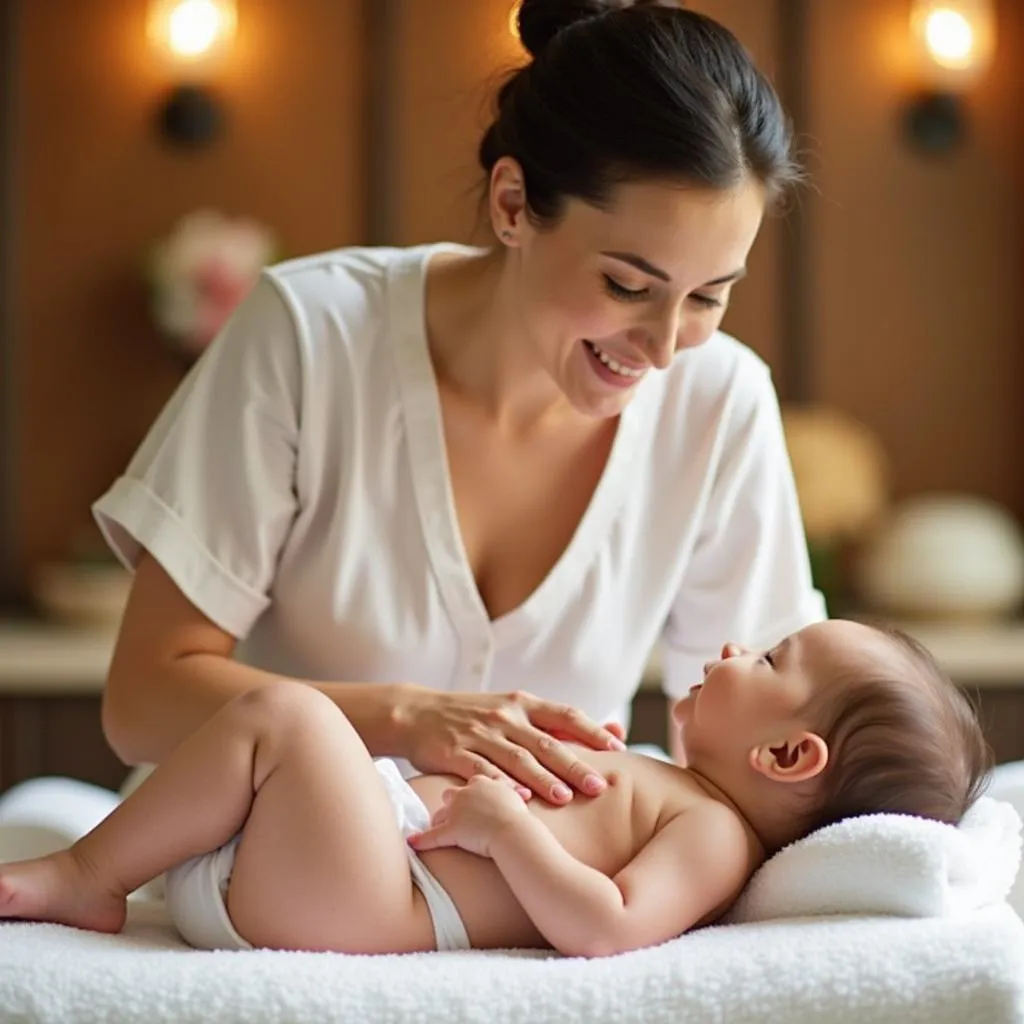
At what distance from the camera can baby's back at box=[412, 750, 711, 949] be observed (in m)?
1.46

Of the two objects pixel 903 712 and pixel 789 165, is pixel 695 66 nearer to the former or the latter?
pixel 789 165

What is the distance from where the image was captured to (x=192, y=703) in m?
1.81

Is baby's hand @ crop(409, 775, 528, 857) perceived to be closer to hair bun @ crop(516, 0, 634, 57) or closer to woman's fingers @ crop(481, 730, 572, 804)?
woman's fingers @ crop(481, 730, 572, 804)

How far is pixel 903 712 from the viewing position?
1546mm

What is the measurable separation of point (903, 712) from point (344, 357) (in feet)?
2.57

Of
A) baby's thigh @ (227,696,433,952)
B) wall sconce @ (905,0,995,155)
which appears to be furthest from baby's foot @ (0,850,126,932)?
wall sconce @ (905,0,995,155)

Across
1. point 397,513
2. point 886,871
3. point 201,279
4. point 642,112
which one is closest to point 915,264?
point 201,279

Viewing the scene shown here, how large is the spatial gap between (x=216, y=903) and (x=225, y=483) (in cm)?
62

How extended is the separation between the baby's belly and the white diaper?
0.4 inches

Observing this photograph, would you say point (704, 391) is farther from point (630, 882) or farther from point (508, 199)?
point (630, 882)

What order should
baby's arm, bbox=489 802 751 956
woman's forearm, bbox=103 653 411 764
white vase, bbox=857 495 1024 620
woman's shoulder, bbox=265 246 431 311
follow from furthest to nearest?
1. white vase, bbox=857 495 1024 620
2. woman's shoulder, bbox=265 246 431 311
3. woman's forearm, bbox=103 653 411 764
4. baby's arm, bbox=489 802 751 956

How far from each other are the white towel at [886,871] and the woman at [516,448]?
13.5 inches

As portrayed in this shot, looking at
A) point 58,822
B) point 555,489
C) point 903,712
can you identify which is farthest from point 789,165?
point 58,822

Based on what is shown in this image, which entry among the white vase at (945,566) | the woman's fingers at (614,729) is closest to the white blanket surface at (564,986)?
the woman's fingers at (614,729)
